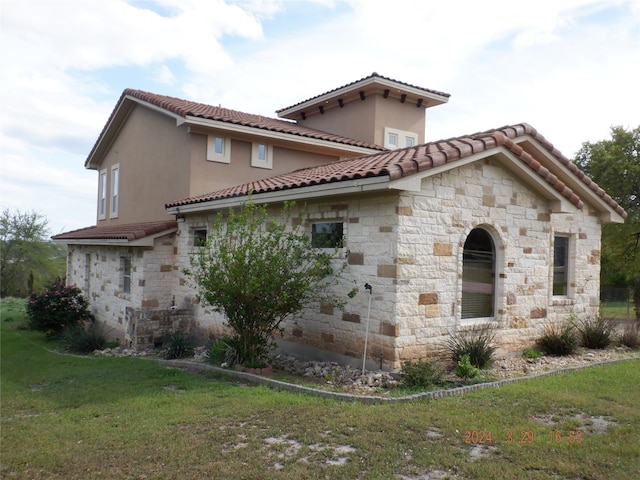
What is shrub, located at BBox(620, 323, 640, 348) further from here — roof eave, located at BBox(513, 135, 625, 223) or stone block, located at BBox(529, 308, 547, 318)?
roof eave, located at BBox(513, 135, 625, 223)

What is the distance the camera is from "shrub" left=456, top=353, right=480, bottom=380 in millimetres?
7992

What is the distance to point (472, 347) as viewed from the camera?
8.58 m

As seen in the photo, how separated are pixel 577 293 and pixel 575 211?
2.09 m

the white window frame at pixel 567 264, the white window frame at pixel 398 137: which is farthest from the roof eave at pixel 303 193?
the white window frame at pixel 398 137

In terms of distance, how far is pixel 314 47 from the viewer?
34.6 feet

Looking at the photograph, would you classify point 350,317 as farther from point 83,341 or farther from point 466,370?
point 83,341

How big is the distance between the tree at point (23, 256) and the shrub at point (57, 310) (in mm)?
20338

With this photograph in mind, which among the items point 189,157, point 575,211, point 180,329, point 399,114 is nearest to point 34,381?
point 180,329

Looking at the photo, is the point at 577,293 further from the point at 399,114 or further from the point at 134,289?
the point at 134,289

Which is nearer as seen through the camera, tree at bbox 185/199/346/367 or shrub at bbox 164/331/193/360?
tree at bbox 185/199/346/367
